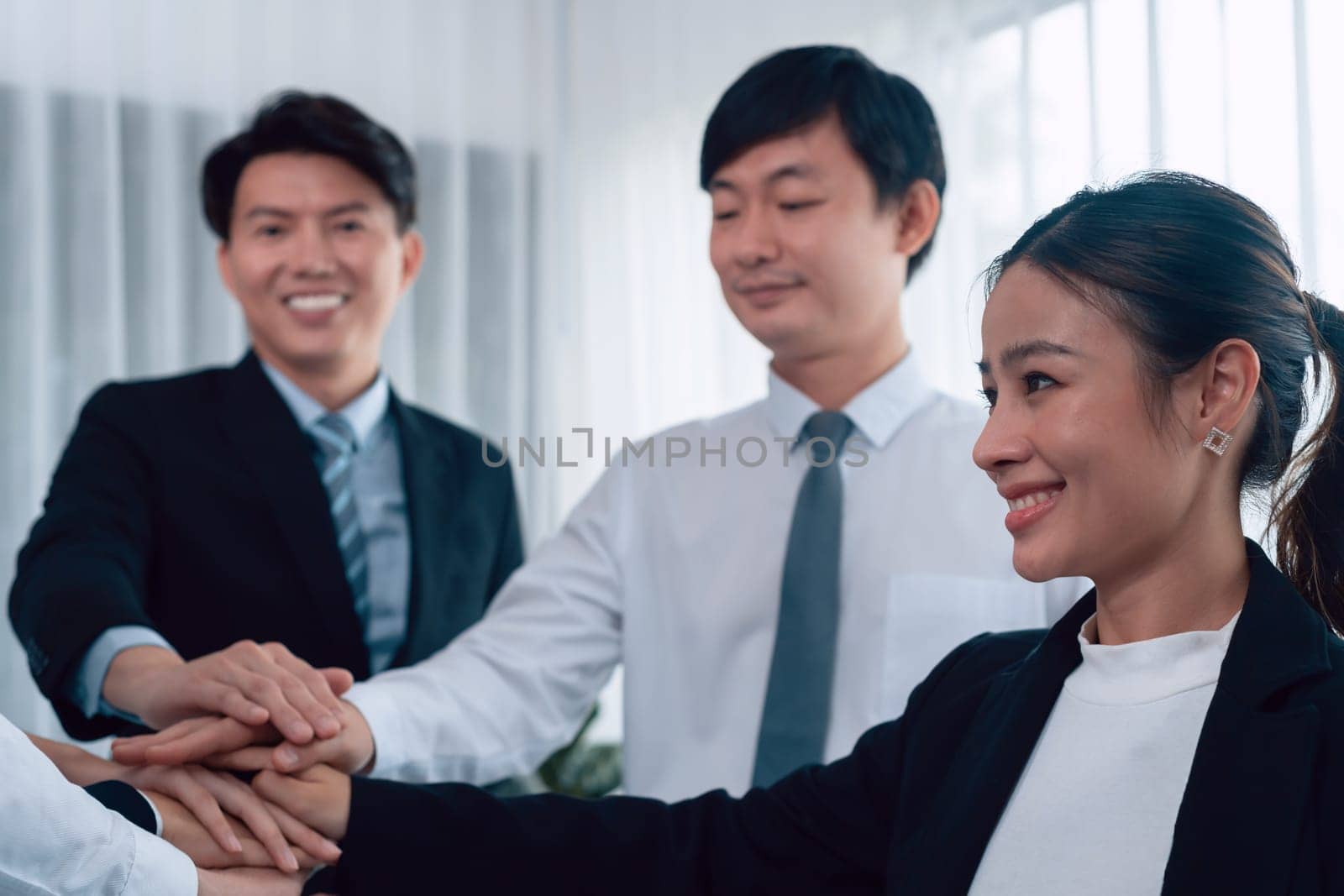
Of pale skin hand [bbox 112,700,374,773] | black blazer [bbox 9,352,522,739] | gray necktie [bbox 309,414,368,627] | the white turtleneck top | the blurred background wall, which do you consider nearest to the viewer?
the white turtleneck top

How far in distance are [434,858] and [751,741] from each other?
0.49 metres

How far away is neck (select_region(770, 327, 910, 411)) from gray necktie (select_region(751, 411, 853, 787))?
4 centimetres

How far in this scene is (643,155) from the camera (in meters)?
3.86

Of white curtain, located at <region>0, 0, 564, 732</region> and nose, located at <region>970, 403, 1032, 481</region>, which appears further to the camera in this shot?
white curtain, located at <region>0, 0, 564, 732</region>

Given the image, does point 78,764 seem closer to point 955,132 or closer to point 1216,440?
point 1216,440

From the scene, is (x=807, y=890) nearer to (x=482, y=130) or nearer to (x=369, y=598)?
(x=369, y=598)

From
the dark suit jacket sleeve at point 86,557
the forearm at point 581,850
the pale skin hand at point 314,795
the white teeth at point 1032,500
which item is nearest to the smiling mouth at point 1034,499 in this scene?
the white teeth at point 1032,500

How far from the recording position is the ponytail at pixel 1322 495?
3.68ft

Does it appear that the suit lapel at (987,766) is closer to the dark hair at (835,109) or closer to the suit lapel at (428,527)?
the dark hair at (835,109)

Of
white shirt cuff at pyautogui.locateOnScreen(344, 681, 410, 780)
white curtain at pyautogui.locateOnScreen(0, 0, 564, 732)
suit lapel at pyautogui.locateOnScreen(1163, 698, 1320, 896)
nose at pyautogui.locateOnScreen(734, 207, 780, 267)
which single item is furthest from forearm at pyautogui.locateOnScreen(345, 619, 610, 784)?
white curtain at pyautogui.locateOnScreen(0, 0, 564, 732)

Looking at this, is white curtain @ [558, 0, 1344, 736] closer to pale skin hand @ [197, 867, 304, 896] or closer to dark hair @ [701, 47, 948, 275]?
dark hair @ [701, 47, 948, 275]

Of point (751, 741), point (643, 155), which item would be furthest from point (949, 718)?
point (643, 155)

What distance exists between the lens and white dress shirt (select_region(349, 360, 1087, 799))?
1673 mm

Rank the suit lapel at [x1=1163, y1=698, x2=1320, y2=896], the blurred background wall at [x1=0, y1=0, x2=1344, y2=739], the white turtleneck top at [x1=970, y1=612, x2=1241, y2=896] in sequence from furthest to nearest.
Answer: the blurred background wall at [x1=0, y1=0, x2=1344, y2=739] < the white turtleneck top at [x1=970, y1=612, x2=1241, y2=896] < the suit lapel at [x1=1163, y1=698, x2=1320, y2=896]
